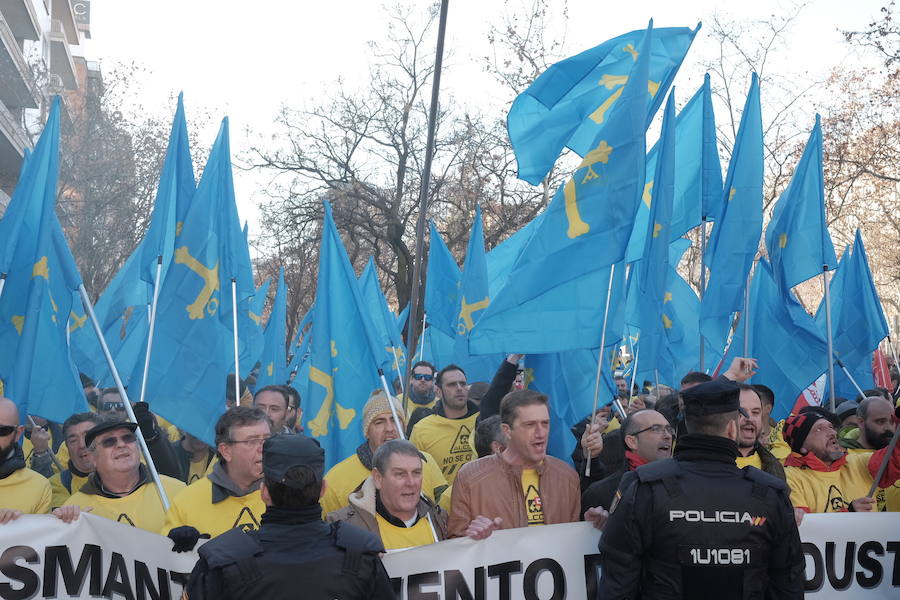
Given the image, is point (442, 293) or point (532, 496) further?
point (442, 293)

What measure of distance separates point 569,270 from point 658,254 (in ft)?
4.40

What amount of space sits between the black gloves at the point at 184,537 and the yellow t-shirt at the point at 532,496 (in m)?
1.60

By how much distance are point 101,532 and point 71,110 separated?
29.6 m

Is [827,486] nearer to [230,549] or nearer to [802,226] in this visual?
[230,549]

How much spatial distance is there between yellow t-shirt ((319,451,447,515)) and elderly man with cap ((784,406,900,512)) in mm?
1900

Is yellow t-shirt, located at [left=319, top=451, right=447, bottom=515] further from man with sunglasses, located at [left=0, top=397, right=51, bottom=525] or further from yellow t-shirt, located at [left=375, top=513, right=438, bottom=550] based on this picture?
man with sunglasses, located at [left=0, top=397, right=51, bottom=525]

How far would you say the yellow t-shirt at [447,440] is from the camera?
7.34 meters

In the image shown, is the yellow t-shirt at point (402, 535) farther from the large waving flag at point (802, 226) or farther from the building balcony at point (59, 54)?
the building balcony at point (59, 54)

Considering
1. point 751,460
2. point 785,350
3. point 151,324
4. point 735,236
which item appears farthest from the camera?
point 785,350

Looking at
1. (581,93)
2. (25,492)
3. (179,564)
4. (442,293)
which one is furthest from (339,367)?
(442,293)

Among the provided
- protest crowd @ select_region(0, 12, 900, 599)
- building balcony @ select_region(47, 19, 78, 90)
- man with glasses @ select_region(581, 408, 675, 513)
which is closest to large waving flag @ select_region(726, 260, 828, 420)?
protest crowd @ select_region(0, 12, 900, 599)

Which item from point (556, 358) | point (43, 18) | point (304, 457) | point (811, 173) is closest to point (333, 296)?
point (556, 358)

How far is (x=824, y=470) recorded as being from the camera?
5.32 metres

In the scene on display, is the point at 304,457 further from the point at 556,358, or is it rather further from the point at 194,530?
the point at 556,358
